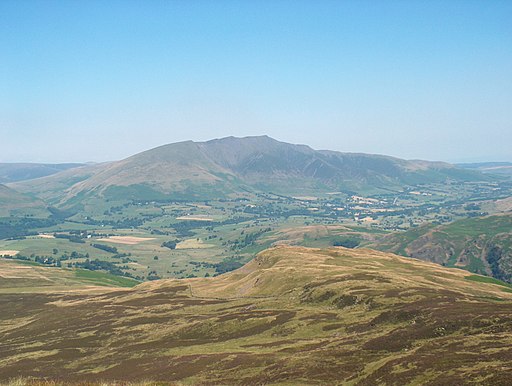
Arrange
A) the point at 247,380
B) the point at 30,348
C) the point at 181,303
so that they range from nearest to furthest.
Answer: the point at 247,380, the point at 30,348, the point at 181,303

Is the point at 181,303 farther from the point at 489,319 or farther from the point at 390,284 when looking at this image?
the point at 489,319

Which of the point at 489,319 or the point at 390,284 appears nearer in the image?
the point at 489,319

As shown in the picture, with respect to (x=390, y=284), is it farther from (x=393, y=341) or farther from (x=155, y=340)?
(x=155, y=340)

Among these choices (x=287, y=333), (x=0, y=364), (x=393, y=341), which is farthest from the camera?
(x=0, y=364)

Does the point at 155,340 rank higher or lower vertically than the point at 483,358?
lower

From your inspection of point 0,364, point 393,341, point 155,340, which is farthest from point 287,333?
point 0,364

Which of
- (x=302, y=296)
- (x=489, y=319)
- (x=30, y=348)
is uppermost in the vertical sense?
(x=489, y=319)
